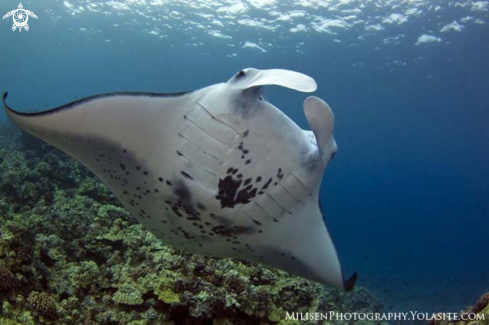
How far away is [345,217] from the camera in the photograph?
10006 centimetres

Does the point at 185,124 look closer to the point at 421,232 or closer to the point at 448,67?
the point at 448,67

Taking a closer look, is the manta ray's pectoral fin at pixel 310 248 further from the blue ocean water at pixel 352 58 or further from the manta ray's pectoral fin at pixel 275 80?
the blue ocean water at pixel 352 58

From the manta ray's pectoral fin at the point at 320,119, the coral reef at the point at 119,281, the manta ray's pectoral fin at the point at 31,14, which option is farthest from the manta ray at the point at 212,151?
the manta ray's pectoral fin at the point at 31,14

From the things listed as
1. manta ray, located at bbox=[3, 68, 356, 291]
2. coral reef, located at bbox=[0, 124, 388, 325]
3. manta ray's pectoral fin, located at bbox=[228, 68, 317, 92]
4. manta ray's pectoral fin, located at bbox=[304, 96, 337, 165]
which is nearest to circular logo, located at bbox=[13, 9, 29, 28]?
coral reef, located at bbox=[0, 124, 388, 325]

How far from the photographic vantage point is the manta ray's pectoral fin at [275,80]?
2123 mm

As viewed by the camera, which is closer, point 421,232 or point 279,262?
point 279,262

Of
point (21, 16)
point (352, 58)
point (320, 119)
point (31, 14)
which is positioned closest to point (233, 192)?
point (320, 119)

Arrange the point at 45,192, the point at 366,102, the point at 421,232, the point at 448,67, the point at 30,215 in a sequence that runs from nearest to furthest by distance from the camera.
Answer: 1. the point at 30,215
2. the point at 45,192
3. the point at 448,67
4. the point at 366,102
5. the point at 421,232

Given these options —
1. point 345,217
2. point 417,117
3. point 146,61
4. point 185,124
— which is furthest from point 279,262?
point 345,217

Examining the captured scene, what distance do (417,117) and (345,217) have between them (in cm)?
6623

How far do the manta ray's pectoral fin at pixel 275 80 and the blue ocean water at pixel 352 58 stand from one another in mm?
15262

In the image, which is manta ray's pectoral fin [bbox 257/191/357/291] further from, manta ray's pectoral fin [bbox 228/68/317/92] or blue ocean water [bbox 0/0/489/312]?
blue ocean water [bbox 0/0/489/312]

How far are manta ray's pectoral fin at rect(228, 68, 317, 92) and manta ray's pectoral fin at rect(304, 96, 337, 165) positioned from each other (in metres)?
0.18

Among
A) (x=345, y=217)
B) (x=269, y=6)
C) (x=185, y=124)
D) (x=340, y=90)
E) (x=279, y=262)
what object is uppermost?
(x=269, y=6)
